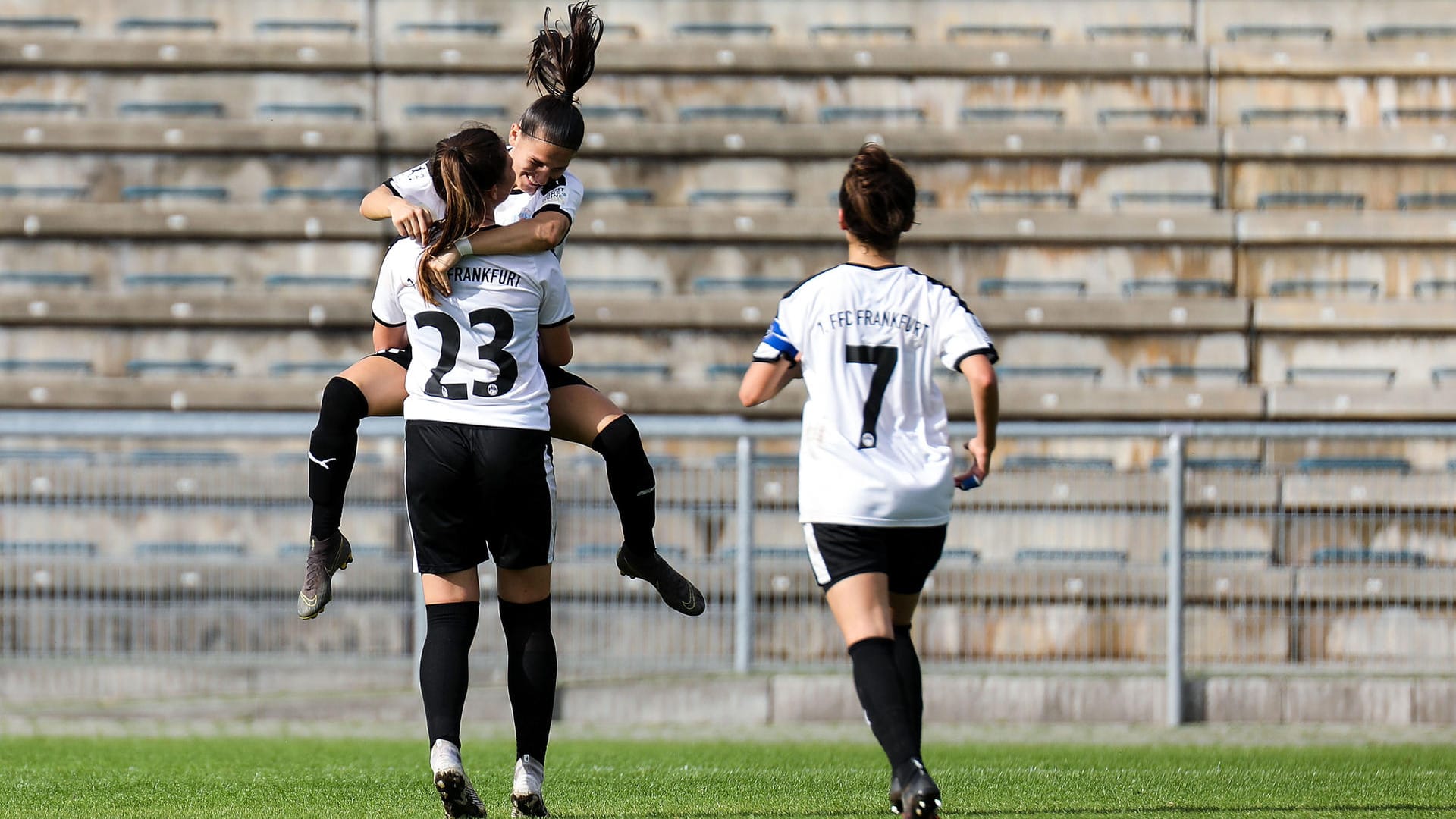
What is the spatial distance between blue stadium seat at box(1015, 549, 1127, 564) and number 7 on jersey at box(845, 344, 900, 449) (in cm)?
475

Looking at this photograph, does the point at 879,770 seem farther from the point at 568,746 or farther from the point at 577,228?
the point at 577,228

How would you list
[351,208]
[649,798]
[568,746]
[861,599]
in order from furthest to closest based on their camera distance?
[351,208] → [568,746] → [649,798] → [861,599]

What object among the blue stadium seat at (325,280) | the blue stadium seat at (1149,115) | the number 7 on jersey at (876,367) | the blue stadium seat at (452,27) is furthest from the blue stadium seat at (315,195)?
the number 7 on jersey at (876,367)

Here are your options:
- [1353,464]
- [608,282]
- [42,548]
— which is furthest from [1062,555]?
[42,548]

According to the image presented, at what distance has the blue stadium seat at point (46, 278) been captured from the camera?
1162 centimetres

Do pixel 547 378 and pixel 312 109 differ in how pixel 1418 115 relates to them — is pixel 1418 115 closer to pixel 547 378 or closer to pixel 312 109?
pixel 312 109

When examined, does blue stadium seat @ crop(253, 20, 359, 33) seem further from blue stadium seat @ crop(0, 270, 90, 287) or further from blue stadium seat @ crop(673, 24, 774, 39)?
blue stadium seat @ crop(673, 24, 774, 39)

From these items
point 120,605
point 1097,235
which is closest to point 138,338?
point 120,605

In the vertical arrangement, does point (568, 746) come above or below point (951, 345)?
below

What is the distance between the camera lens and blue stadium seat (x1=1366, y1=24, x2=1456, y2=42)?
12117mm

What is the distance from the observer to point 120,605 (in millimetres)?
9102

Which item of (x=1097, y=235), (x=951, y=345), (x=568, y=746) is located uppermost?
(x=1097, y=235)

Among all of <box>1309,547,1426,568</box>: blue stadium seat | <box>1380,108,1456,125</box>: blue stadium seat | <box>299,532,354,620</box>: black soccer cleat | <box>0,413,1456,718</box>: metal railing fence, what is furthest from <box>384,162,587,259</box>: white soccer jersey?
<box>1380,108,1456,125</box>: blue stadium seat

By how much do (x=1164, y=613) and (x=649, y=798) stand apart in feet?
13.4
